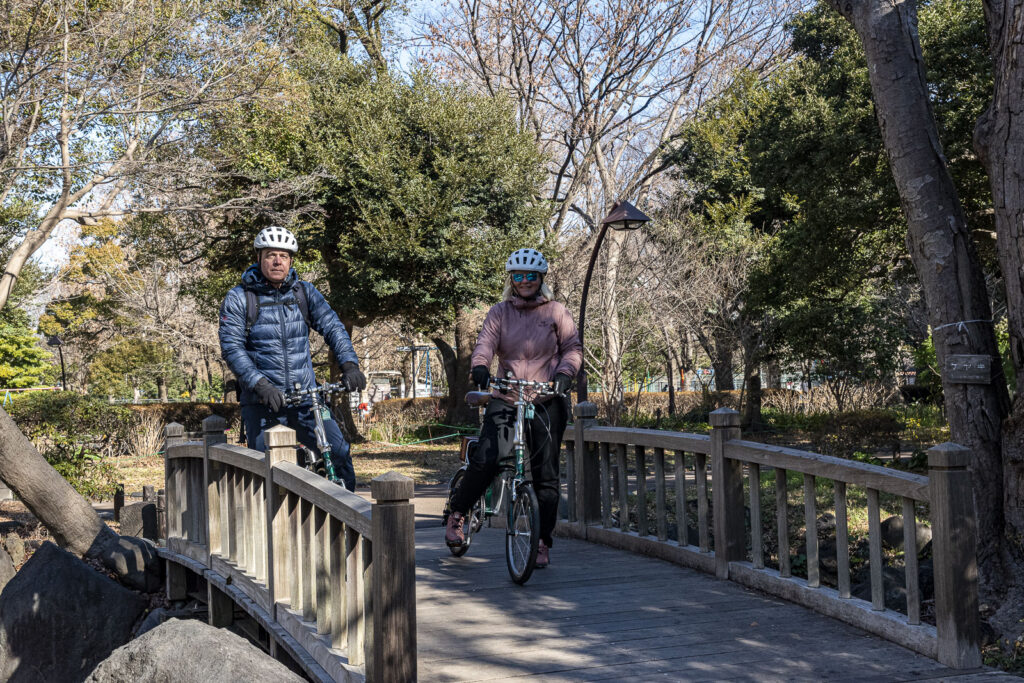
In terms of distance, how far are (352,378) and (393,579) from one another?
2.23 metres

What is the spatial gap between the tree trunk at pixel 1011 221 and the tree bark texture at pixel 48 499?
802cm

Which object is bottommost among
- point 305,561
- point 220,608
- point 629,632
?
point 220,608

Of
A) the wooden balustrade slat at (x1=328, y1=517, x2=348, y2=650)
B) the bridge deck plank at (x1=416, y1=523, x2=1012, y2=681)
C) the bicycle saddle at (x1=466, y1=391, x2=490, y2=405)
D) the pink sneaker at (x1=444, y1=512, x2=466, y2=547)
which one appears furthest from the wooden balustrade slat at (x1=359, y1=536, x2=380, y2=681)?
the pink sneaker at (x1=444, y1=512, x2=466, y2=547)

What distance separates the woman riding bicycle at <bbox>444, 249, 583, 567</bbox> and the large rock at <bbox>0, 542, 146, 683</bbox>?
161 inches

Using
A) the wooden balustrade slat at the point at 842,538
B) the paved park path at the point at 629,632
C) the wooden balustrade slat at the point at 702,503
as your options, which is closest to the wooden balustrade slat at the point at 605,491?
the paved park path at the point at 629,632

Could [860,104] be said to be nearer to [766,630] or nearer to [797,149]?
[797,149]

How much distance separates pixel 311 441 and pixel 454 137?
588 inches

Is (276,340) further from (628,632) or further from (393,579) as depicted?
(628,632)

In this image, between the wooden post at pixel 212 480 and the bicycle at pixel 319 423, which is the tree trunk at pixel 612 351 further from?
the bicycle at pixel 319 423

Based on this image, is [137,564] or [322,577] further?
[137,564]

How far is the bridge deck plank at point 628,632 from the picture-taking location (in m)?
4.44

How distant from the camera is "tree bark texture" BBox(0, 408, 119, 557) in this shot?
9945mm

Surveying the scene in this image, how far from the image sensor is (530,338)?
6.35 meters

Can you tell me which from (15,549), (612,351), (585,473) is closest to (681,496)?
(585,473)
